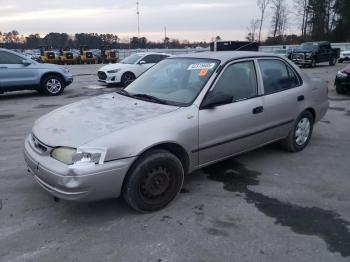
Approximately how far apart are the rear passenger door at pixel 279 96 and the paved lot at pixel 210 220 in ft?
1.85

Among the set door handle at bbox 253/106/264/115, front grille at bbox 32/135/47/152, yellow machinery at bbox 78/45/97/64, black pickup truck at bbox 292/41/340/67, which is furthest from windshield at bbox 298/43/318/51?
front grille at bbox 32/135/47/152

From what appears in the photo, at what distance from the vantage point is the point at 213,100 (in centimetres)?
414

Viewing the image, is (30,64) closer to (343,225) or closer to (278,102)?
(278,102)

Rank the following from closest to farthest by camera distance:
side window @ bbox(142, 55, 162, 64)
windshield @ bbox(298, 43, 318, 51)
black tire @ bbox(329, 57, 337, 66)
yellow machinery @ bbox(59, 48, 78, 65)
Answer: side window @ bbox(142, 55, 162, 64) → windshield @ bbox(298, 43, 318, 51) → black tire @ bbox(329, 57, 337, 66) → yellow machinery @ bbox(59, 48, 78, 65)

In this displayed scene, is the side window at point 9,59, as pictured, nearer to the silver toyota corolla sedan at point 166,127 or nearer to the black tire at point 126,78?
the black tire at point 126,78

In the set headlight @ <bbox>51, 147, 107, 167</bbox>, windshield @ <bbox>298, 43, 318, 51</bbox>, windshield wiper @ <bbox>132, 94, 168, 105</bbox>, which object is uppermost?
windshield @ <bbox>298, 43, 318, 51</bbox>

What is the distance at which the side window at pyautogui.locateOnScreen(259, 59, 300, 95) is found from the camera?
4996 mm

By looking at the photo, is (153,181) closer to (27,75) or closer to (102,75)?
(27,75)

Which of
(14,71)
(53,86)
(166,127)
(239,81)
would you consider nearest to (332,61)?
(53,86)

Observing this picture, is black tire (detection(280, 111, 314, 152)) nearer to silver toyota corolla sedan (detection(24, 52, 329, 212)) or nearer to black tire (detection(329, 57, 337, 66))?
silver toyota corolla sedan (detection(24, 52, 329, 212))

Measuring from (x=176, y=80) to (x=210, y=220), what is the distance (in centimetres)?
188

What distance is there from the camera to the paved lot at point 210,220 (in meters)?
3.11

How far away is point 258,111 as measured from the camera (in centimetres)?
473

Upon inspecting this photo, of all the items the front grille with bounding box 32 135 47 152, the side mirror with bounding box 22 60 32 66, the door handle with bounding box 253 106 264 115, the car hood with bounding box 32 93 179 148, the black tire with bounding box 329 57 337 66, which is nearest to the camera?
the car hood with bounding box 32 93 179 148
